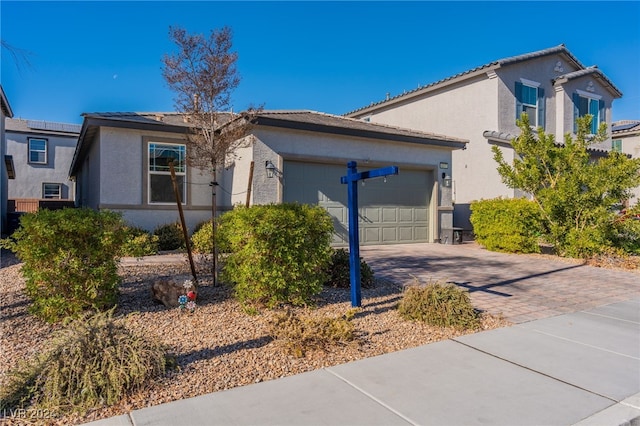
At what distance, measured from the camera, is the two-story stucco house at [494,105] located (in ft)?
54.6

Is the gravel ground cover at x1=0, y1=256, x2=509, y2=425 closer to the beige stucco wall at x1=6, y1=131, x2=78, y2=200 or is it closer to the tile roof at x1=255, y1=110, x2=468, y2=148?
the tile roof at x1=255, y1=110, x2=468, y2=148

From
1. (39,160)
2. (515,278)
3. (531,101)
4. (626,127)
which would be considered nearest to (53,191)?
(39,160)

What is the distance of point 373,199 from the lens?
1336 centimetres

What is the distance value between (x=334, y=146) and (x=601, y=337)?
8949 millimetres

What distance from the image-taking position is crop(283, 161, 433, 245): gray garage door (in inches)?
484

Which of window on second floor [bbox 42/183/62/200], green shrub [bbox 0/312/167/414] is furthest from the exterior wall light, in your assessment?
Answer: window on second floor [bbox 42/183/62/200]

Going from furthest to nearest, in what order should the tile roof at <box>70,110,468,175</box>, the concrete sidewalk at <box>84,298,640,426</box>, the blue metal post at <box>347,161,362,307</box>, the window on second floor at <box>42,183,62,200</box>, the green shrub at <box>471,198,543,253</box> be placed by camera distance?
the window on second floor at <box>42,183,62,200</box>
the green shrub at <box>471,198,543,253</box>
the tile roof at <box>70,110,468,175</box>
the blue metal post at <box>347,161,362,307</box>
the concrete sidewalk at <box>84,298,640,426</box>

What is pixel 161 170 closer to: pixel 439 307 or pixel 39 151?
pixel 439 307

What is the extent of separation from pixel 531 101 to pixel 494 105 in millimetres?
2643

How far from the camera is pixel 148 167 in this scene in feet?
38.3

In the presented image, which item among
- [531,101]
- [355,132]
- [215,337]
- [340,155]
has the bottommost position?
[215,337]

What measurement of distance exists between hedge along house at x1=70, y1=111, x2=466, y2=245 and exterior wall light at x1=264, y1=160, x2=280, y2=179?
3 centimetres

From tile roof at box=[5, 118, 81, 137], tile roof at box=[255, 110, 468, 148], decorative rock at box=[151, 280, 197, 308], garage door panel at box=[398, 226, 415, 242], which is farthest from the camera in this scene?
tile roof at box=[5, 118, 81, 137]

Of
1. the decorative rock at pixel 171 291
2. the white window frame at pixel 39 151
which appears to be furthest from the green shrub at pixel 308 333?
the white window frame at pixel 39 151
